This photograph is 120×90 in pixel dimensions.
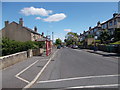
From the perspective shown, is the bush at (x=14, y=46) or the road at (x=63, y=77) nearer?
the road at (x=63, y=77)

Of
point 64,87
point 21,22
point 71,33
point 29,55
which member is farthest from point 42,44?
point 71,33

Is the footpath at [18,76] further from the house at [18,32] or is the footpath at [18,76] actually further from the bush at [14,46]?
the house at [18,32]

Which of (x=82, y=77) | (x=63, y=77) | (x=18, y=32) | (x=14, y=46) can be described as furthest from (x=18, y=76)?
(x=18, y=32)

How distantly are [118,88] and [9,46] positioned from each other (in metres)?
23.1

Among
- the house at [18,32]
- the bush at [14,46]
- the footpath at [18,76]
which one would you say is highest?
the house at [18,32]

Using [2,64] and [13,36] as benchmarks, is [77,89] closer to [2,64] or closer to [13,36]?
[2,64]

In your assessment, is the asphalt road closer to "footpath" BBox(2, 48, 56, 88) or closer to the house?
"footpath" BBox(2, 48, 56, 88)

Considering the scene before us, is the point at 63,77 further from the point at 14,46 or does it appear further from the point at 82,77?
the point at 14,46

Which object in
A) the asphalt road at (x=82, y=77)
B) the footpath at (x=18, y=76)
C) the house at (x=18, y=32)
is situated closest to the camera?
the asphalt road at (x=82, y=77)

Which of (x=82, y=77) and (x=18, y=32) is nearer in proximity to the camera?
(x=82, y=77)

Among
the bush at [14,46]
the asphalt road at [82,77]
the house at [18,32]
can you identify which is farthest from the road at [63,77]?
the house at [18,32]

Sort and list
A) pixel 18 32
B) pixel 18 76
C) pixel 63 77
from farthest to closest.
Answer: pixel 18 32 → pixel 18 76 → pixel 63 77

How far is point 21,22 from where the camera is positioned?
48719 millimetres

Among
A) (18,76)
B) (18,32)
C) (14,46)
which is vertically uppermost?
(18,32)
